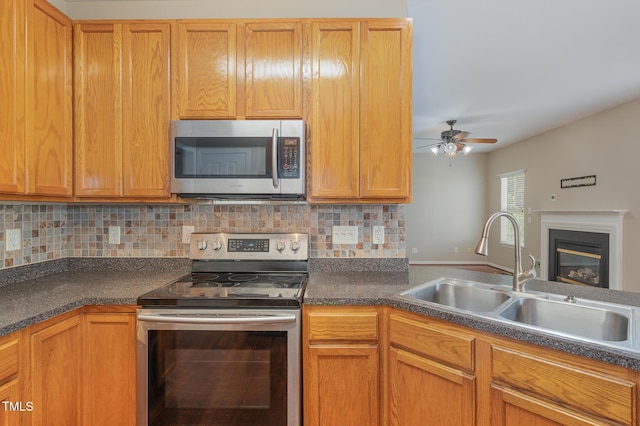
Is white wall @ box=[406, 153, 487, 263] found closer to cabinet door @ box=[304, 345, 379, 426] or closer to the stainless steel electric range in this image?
cabinet door @ box=[304, 345, 379, 426]

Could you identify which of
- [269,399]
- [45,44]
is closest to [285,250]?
[269,399]

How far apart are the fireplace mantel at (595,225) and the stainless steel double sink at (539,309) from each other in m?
3.28

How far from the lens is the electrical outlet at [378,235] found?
6.59ft

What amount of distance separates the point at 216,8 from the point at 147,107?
0.78 meters

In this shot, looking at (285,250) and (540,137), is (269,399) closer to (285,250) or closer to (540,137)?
(285,250)

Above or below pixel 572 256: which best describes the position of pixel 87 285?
above

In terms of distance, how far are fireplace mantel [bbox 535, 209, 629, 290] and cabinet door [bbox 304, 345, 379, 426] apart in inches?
156

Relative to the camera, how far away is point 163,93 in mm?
1736

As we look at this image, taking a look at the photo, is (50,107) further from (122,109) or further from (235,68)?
(235,68)

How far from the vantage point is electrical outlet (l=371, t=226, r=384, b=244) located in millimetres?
2010

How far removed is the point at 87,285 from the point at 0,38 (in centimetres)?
122

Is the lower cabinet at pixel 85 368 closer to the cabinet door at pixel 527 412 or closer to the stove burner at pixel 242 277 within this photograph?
the stove burner at pixel 242 277

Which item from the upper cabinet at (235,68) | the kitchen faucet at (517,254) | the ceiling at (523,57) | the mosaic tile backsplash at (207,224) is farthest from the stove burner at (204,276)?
the ceiling at (523,57)

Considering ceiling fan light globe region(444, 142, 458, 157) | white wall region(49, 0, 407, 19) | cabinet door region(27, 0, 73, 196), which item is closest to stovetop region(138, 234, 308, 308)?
cabinet door region(27, 0, 73, 196)
